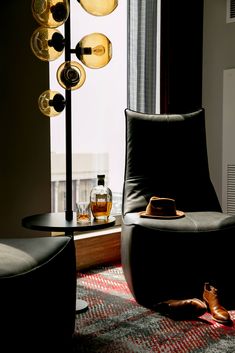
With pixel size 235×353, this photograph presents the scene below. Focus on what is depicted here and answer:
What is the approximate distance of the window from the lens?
320 cm

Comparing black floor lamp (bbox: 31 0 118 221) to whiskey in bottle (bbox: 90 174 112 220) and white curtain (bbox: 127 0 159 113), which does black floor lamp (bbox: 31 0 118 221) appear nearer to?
whiskey in bottle (bbox: 90 174 112 220)

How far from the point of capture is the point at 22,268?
1.52 meters

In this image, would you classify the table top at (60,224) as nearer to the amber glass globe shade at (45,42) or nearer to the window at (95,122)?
the amber glass globe shade at (45,42)

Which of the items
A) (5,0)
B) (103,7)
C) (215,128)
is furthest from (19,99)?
(215,128)

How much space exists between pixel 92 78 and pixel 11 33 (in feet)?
3.13

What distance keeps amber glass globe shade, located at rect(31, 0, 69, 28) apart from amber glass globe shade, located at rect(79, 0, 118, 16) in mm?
88

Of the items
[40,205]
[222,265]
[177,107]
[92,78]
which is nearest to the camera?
[222,265]

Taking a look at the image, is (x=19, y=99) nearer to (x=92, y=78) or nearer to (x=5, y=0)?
(x=5, y=0)

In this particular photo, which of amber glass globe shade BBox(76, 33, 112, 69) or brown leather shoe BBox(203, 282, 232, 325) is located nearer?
brown leather shoe BBox(203, 282, 232, 325)

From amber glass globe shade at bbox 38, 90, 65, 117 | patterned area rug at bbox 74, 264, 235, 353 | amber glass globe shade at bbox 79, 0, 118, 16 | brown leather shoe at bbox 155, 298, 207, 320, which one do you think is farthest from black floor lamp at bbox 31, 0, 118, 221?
brown leather shoe at bbox 155, 298, 207, 320

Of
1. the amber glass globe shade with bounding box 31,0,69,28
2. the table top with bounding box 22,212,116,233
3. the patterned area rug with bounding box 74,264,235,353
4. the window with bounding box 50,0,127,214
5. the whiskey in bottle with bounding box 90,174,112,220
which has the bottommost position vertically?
the patterned area rug with bounding box 74,264,235,353

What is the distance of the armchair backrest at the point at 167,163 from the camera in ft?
8.84

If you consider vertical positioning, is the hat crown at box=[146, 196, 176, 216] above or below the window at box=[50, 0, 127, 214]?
below

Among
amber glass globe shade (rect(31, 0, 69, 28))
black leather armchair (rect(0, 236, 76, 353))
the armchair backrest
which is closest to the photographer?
black leather armchair (rect(0, 236, 76, 353))
